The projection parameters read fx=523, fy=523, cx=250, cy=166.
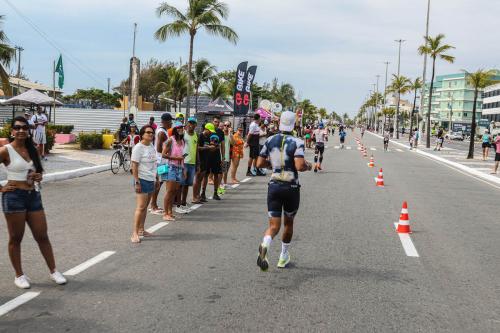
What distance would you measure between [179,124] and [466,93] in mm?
149178

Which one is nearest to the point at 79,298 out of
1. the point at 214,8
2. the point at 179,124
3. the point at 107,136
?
the point at 179,124

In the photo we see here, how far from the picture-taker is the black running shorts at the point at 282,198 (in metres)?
6.03

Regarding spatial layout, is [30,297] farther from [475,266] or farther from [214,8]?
[214,8]

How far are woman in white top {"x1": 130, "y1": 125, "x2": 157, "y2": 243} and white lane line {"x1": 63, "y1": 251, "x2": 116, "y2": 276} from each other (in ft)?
2.45

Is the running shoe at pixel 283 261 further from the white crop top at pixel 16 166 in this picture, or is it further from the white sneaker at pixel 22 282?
the white crop top at pixel 16 166

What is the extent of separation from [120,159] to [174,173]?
8768mm

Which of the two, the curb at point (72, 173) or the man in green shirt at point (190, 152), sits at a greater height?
the man in green shirt at point (190, 152)

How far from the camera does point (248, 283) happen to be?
5562 millimetres

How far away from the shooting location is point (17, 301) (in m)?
4.79

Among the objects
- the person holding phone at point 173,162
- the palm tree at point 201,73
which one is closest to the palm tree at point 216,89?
the palm tree at point 201,73

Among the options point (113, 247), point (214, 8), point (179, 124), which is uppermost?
point (214, 8)

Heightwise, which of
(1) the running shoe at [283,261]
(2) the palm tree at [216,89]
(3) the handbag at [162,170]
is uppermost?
(2) the palm tree at [216,89]

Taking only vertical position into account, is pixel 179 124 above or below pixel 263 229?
above

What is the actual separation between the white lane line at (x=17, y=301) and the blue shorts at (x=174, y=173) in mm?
4071
